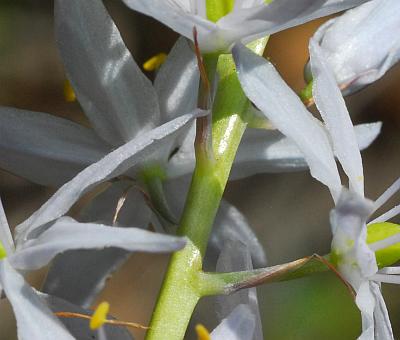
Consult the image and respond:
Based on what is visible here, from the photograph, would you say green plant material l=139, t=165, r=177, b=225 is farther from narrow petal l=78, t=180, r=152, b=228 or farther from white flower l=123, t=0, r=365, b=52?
white flower l=123, t=0, r=365, b=52

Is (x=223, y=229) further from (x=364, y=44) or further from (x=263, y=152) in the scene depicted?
(x=364, y=44)

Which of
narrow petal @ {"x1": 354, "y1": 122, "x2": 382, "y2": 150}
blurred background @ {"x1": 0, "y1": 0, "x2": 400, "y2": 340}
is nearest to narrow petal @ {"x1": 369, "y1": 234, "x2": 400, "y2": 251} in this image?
narrow petal @ {"x1": 354, "y1": 122, "x2": 382, "y2": 150}

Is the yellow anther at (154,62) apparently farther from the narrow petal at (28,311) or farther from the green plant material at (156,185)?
the narrow petal at (28,311)

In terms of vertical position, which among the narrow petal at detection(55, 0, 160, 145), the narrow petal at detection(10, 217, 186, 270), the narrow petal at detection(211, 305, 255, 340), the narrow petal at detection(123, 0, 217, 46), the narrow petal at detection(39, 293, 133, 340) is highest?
the narrow petal at detection(55, 0, 160, 145)

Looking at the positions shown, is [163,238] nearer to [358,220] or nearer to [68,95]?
[358,220]

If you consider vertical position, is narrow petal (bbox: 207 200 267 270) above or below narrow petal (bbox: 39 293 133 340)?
above

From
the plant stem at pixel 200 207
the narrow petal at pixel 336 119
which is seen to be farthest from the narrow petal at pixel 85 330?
the narrow petal at pixel 336 119
